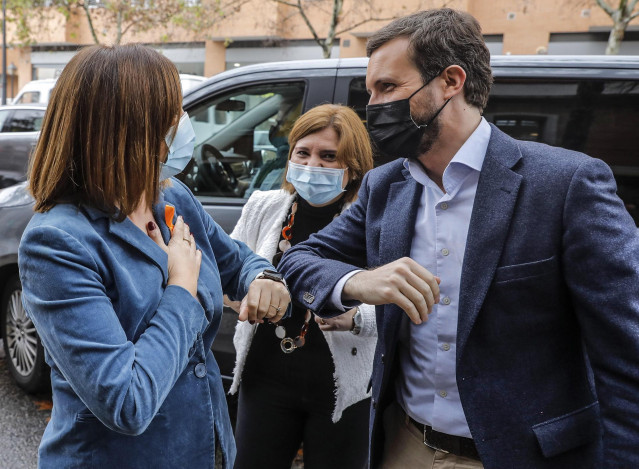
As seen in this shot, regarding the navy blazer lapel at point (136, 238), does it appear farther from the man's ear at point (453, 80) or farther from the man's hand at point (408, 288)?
the man's ear at point (453, 80)

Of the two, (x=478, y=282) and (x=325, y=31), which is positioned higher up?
(x=478, y=282)

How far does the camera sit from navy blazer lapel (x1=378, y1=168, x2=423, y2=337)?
1.65m

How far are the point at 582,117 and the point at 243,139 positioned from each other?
6.02 ft

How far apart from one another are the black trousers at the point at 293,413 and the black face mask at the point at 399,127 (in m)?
0.88

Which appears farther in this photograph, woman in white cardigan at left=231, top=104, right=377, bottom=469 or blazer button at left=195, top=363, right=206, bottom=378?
woman in white cardigan at left=231, top=104, right=377, bottom=469

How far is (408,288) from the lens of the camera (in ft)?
4.58

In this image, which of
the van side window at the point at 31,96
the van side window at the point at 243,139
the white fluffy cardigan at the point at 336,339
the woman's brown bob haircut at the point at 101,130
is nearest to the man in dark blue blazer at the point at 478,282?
the white fluffy cardigan at the point at 336,339

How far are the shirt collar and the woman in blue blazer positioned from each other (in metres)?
0.68

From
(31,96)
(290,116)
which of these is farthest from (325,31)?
(290,116)

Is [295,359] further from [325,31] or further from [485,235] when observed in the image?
[325,31]

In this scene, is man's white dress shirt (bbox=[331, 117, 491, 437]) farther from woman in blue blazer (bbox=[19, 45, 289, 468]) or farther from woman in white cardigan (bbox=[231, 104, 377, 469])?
woman in white cardigan (bbox=[231, 104, 377, 469])

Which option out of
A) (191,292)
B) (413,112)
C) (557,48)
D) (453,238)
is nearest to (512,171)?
(453,238)

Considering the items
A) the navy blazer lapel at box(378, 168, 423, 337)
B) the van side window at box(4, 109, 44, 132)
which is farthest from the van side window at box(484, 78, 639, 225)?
the van side window at box(4, 109, 44, 132)

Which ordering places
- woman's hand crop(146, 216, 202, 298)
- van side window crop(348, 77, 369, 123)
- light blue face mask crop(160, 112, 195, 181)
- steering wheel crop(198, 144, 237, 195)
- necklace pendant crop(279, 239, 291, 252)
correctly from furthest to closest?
steering wheel crop(198, 144, 237, 195) → van side window crop(348, 77, 369, 123) → necklace pendant crop(279, 239, 291, 252) → light blue face mask crop(160, 112, 195, 181) → woman's hand crop(146, 216, 202, 298)
